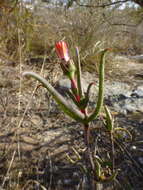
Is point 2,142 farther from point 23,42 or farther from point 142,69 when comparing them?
point 142,69

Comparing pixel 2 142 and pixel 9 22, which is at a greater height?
pixel 9 22

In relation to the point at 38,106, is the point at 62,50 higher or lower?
higher

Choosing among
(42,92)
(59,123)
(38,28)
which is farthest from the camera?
(38,28)

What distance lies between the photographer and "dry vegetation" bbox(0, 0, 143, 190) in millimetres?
979

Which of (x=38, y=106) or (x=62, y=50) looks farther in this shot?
(x=38, y=106)

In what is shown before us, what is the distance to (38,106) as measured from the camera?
1665 millimetres

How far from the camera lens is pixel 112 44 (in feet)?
11.8

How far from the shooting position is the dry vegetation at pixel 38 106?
38.5 inches

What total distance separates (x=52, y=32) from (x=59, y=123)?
1.91 meters

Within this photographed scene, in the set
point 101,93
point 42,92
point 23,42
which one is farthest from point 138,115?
point 23,42

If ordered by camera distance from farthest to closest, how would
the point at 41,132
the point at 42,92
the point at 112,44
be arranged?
the point at 112,44
the point at 42,92
the point at 41,132

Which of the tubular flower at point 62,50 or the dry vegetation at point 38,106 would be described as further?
the dry vegetation at point 38,106

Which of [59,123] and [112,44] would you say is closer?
[59,123]

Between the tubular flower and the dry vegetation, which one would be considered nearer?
the tubular flower
